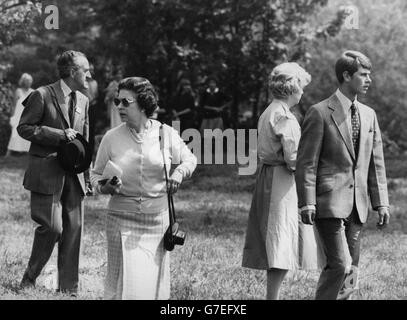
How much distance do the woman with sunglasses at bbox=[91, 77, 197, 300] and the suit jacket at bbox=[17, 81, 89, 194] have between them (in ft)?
3.77

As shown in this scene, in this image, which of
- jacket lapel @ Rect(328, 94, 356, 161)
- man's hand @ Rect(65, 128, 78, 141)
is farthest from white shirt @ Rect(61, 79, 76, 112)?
jacket lapel @ Rect(328, 94, 356, 161)

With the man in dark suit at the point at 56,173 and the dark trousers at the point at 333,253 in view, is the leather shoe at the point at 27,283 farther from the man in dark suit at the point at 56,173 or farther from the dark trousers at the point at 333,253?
the dark trousers at the point at 333,253

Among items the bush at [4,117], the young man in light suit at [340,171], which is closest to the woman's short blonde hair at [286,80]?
the young man in light suit at [340,171]

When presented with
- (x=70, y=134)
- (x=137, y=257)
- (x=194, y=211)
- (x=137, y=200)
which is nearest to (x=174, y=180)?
(x=137, y=200)

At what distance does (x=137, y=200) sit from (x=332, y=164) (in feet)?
4.69

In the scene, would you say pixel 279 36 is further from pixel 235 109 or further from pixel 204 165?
pixel 204 165

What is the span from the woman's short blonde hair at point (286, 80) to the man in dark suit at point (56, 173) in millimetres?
1611

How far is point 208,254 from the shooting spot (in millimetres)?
8836

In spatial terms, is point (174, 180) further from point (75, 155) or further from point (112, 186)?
point (75, 155)

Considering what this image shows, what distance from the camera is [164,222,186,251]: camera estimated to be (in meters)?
5.72

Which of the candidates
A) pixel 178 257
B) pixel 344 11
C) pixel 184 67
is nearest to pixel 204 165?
pixel 184 67

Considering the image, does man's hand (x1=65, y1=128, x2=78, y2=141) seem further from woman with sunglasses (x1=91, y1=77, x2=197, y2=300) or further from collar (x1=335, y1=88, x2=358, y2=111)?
collar (x1=335, y1=88, x2=358, y2=111)

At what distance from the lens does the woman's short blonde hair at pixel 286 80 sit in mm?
6488

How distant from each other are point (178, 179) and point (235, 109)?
16.3 metres
